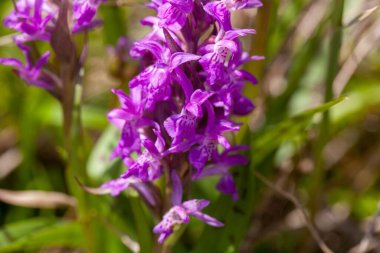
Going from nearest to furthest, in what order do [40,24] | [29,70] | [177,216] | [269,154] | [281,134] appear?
[177,216]
[40,24]
[29,70]
[281,134]
[269,154]

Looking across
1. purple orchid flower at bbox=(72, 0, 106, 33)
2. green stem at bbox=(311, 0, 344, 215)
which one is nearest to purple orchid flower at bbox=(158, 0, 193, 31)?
purple orchid flower at bbox=(72, 0, 106, 33)

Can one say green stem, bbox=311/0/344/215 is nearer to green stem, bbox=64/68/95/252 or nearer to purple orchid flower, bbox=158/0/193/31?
purple orchid flower, bbox=158/0/193/31

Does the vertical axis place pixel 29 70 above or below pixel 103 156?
above

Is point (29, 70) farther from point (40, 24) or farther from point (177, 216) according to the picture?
point (177, 216)

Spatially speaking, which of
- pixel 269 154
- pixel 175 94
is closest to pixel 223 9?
pixel 175 94

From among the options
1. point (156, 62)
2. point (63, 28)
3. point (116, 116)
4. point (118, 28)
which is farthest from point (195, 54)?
→ point (118, 28)

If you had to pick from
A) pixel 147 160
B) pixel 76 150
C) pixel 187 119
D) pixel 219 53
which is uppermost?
pixel 219 53
